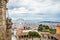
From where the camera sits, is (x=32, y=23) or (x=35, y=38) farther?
(x=32, y=23)

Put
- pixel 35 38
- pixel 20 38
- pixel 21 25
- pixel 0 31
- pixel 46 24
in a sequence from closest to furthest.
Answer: pixel 0 31 < pixel 20 38 < pixel 35 38 < pixel 46 24 < pixel 21 25

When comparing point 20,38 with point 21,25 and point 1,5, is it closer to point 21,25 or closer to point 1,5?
point 21,25

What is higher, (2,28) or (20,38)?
(2,28)

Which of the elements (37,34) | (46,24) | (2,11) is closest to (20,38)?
(37,34)

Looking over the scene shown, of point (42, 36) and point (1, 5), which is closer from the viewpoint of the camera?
point (1, 5)

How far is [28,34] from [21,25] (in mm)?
12805

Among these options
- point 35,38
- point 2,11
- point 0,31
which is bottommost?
point 35,38

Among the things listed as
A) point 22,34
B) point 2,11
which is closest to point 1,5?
point 2,11

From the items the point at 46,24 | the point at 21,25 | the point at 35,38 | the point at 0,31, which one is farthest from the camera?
the point at 21,25

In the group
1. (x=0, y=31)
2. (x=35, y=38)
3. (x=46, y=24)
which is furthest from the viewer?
(x=46, y=24)

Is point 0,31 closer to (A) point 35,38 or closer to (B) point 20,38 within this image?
(B) point 20,38

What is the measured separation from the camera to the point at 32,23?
4894 cm

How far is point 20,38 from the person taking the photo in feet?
107

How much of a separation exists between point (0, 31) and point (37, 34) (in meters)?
29.3
